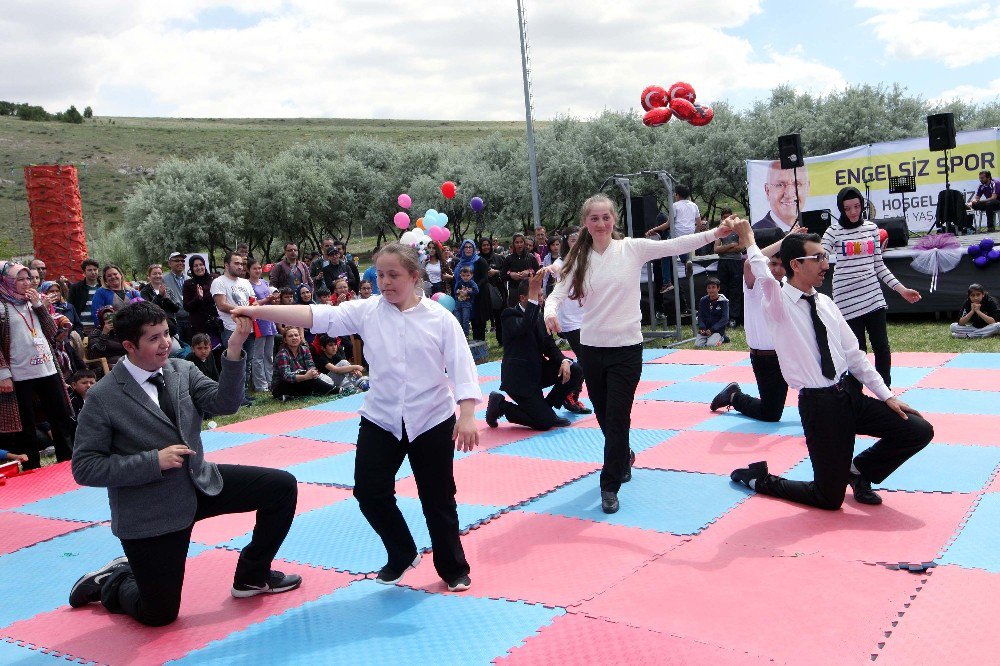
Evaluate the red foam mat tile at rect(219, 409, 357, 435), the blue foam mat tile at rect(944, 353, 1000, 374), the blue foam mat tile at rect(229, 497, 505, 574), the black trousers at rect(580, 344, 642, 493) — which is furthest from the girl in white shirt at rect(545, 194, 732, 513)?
the blue foam mat tile at rect(944, 353, 1000, 374)

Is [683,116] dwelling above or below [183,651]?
above

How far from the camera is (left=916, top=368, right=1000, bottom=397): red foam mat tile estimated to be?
8141mm

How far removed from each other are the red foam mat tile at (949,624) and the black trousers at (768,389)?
3245mm

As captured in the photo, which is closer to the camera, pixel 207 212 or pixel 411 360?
pixel 411 360

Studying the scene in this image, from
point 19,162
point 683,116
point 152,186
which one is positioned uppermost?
point 19,162

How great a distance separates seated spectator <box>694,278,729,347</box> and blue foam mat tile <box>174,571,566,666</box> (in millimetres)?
8961

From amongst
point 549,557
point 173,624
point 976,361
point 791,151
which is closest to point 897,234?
point 791,151

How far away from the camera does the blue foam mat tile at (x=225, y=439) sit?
27.2ft

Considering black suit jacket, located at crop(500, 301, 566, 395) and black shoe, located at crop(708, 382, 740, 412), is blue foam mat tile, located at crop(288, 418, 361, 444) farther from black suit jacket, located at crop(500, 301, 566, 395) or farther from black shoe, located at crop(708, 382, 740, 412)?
black shoe, located at crop(708, 382, 740, 412)

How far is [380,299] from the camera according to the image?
13.7ft

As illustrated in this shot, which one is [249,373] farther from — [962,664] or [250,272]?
[962,664]

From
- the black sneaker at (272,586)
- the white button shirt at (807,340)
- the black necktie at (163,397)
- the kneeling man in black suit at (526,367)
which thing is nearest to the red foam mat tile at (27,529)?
the black sneaker at (272,586)

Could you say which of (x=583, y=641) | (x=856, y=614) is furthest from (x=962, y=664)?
(x=583, y=641)

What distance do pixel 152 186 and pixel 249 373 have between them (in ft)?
113
